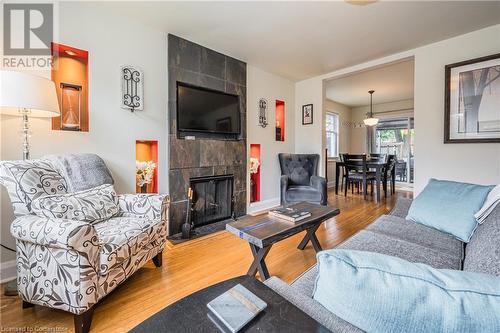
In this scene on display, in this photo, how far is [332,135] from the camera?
6633 mm

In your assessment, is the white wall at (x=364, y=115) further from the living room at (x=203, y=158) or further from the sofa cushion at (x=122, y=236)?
the sofa cushion at (x=122, y=236)

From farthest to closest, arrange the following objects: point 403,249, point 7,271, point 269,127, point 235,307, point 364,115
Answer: point 364,115 → point 269,127 → point 7,271 → point 403,249 → point 235,307

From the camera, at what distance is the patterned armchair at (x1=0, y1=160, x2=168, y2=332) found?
120 centimetres

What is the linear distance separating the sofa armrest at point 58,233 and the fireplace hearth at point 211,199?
1.70 metres

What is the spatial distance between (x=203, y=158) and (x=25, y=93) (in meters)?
1.80

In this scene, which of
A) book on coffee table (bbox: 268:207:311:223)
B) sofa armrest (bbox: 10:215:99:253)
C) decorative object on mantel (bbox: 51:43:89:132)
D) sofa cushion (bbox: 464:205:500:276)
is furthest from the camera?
decorative object on mantel (bbox: 51:43:89:132)

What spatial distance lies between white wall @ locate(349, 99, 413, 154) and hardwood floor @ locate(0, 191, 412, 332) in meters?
4.75

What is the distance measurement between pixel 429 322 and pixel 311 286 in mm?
403

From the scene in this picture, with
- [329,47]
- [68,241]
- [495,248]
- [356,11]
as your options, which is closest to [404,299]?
[495,248]

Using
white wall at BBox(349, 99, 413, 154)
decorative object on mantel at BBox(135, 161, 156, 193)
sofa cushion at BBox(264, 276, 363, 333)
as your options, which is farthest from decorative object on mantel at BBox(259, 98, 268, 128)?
white wall at BBox(349, 99, 413, 154)

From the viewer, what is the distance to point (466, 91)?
2727mm

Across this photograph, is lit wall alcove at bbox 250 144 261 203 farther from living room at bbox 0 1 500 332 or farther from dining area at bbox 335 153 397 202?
dining area at bbox 335 153 397 202

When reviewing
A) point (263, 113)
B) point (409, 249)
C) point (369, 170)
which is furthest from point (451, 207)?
point (369, 170)

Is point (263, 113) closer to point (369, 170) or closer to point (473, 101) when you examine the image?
point (473, 101)
